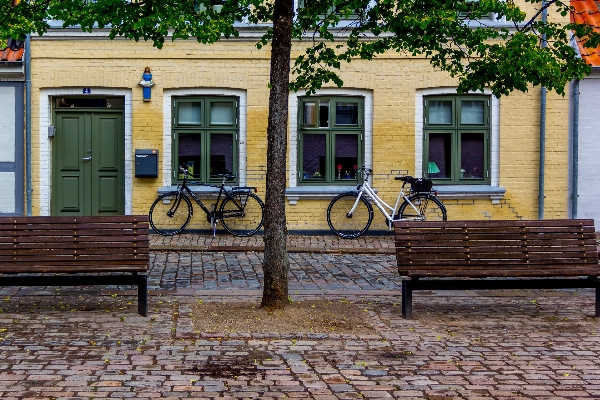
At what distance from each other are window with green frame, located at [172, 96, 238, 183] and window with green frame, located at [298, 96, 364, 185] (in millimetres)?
1366

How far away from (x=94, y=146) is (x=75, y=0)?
7999mm

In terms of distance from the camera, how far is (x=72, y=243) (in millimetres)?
8227

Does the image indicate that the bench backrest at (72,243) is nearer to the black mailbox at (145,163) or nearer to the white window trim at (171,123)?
the black mailbox at (145,163)

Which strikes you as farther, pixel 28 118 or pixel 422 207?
pixel 28 118

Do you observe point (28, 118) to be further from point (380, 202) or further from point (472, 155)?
point (472, 155)

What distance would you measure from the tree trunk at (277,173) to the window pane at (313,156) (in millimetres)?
8925

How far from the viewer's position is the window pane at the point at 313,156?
56.3ft

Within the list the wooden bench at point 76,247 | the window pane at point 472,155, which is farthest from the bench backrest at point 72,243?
the window pane at point 472,155

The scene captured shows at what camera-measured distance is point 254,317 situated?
7.94m

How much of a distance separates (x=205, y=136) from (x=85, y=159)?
7.84 feet

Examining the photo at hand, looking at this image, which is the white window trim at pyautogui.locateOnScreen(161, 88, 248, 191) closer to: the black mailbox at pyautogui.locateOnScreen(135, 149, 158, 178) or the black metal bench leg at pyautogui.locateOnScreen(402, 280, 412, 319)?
the black mailbox at pyautogui.locateOnScreen(135, 149, 158, 178)

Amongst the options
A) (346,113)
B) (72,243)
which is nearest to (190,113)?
(346,113)

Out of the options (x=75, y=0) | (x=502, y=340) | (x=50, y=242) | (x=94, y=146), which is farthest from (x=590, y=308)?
(x=94, y=146)

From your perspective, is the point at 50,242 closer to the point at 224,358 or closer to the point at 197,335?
the point at 197,335
